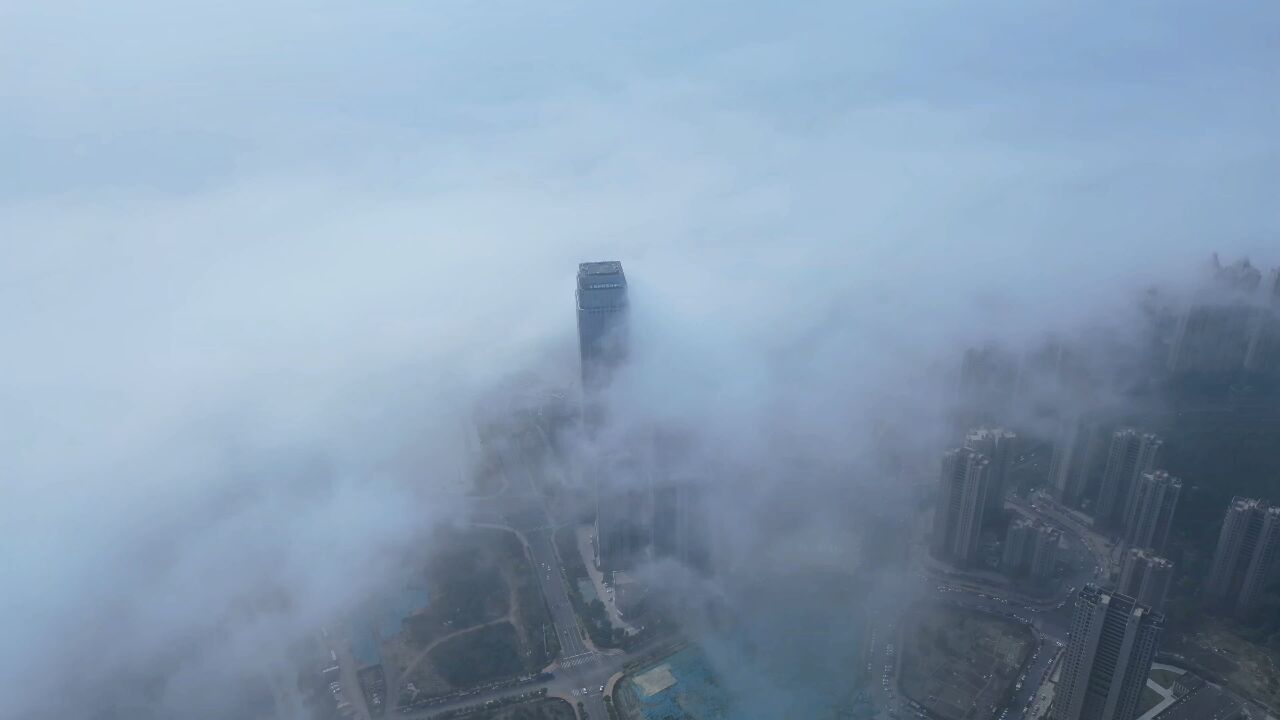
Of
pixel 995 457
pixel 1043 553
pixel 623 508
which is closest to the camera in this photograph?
pixel 1043 553

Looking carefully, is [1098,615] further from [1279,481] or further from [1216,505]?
[1279,481]

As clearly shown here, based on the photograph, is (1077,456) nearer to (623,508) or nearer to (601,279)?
(623,508)

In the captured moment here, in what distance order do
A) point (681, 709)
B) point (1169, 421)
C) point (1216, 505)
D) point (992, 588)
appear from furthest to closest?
point (1169, 421)
point (1216, 505)
point (992, 588)
point (681, 709)

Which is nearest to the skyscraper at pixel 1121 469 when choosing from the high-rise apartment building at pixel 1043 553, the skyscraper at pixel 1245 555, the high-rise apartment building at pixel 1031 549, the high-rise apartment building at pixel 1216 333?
the skyscraper at pixel 1245 555

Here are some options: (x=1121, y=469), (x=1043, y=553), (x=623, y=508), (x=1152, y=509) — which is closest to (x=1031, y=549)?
(x=1043, y=553)

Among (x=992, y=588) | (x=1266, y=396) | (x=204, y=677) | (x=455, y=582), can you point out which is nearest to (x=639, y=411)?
(x=455, y=582)
